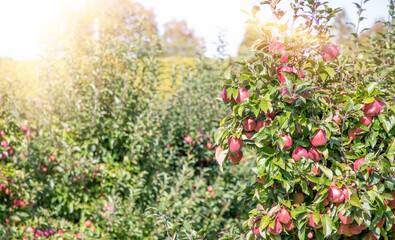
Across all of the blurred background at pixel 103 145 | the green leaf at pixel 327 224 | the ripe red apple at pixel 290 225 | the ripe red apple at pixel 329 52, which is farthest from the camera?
the blurred background at pixel 103 145

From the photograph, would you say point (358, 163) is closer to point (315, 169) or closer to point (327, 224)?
point (315, 169)

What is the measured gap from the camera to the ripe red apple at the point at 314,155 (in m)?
1.45

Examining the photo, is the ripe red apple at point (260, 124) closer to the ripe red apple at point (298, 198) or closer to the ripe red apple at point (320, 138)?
the ripe red apple at point (320, 138)

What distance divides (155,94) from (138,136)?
0.53m

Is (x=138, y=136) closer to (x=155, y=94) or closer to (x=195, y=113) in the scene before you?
(x=155, y=94)

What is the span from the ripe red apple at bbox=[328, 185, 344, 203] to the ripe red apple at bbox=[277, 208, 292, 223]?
0.19 meters

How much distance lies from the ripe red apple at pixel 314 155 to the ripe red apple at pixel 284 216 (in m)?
0.25

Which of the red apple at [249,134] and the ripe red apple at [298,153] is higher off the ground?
the red apple at [249,134]

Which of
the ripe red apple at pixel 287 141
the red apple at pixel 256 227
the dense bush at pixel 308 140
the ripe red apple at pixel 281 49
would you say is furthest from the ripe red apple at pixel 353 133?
the red apple at pixel 256 227

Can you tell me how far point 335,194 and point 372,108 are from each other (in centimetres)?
41

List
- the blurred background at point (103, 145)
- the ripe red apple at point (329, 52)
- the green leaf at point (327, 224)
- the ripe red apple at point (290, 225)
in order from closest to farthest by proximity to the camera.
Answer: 1. the green leaf at point (327, 224)
2. the ripe red apple at point (290, 225)
3. the ripe red apple at point (329, 52)
4. the blurred background at point (103, 145)

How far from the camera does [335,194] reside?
1.39 metres

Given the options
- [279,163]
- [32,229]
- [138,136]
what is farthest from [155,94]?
[279,163]

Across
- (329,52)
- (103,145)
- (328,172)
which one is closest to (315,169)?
(328,172)
